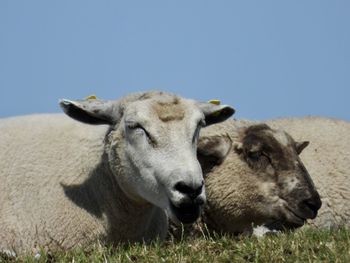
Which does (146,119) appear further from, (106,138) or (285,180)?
(285,180)

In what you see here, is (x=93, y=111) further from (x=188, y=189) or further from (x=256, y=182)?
(x=256, y=182)

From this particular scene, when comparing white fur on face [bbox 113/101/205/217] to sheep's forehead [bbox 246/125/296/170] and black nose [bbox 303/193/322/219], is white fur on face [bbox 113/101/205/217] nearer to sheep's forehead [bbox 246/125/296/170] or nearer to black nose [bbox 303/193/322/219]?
sheep's forehead [bbox 246/125/296/170]

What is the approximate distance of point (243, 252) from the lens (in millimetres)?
7410

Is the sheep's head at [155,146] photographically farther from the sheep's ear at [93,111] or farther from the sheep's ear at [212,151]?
the sheep's ear at [212,151]

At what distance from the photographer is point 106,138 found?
9.71m

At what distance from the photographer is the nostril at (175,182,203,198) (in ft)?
27.2

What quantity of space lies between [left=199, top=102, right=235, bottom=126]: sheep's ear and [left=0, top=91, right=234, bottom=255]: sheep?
3cm

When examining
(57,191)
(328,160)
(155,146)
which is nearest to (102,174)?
(57,191)

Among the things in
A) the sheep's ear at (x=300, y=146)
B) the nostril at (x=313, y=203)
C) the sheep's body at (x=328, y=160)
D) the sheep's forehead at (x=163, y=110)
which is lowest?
the sheep's body at (x=328, y=160)

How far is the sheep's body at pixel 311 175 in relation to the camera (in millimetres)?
11430

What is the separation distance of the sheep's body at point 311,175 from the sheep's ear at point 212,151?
0.08 meters

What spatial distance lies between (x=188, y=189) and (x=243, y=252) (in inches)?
44.6

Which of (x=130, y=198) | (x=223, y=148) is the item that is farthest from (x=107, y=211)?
(x=223, y=148)

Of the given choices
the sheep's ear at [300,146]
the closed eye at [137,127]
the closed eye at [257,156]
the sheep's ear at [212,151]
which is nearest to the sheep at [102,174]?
the closed eye at [137,127]
